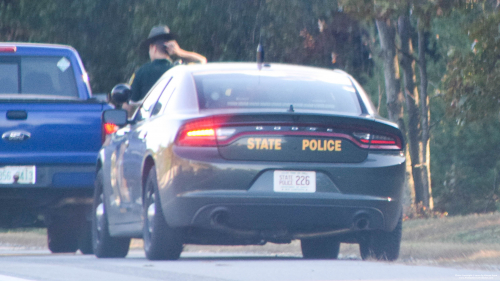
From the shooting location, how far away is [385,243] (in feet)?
29.1

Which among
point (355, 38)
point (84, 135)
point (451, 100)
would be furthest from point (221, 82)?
point (355, 38)

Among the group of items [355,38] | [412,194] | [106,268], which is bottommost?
[412,194]

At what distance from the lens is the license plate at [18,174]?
10.4m

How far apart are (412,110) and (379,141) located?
16.5 m

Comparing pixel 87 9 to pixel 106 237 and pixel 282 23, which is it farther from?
pixel 106 237

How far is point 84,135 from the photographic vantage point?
1055 cm

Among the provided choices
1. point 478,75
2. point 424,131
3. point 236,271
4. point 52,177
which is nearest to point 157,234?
point 236,271

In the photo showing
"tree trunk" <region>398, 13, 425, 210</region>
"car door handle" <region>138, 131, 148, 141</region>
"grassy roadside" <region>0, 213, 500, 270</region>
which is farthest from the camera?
"tree trunk" <region>398, 13, 425, 210</region>

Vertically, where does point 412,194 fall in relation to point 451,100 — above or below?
below

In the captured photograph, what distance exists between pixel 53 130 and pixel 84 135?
282 mm

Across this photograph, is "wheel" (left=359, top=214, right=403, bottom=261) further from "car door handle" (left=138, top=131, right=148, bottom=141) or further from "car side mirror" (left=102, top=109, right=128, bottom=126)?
"car side mirror" (left=102, top=109, right=128, bottom=126)

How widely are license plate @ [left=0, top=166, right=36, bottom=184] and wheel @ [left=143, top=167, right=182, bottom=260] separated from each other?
2.03 meters

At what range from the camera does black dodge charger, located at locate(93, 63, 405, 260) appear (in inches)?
321

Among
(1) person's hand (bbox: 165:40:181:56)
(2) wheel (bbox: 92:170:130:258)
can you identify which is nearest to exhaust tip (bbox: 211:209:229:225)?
(2) wheel (bbox: 92:170:130:258)
